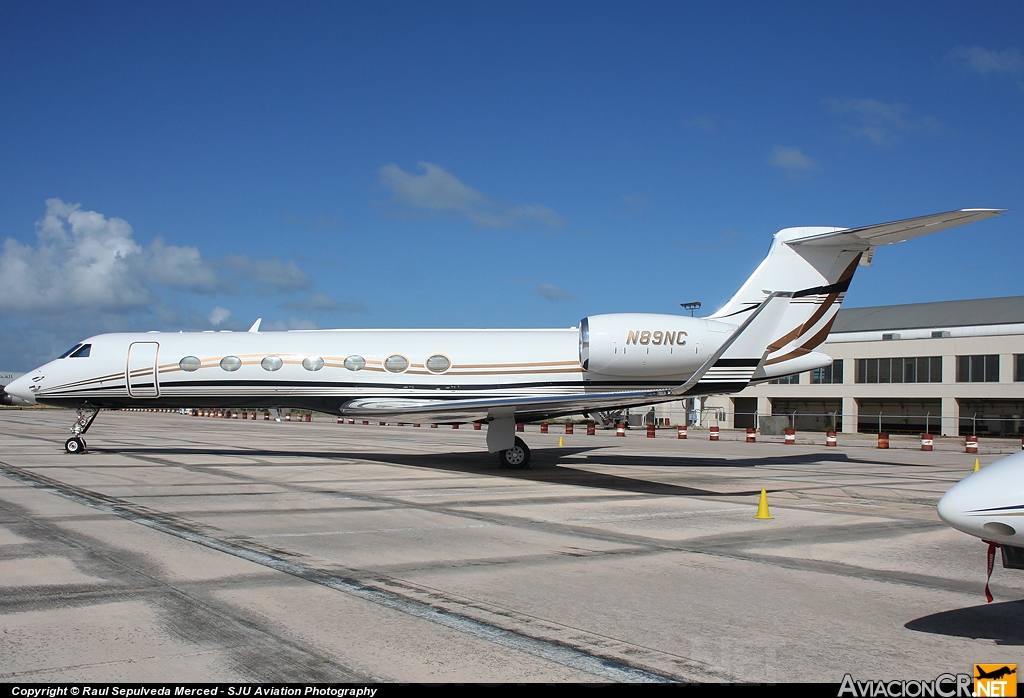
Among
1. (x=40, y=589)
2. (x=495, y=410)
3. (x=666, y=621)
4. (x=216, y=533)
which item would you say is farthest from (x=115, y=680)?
(x=495, y=410)

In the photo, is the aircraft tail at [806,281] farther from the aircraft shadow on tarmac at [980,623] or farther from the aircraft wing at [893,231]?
the aircraft shadow on tarmac at [980,623]

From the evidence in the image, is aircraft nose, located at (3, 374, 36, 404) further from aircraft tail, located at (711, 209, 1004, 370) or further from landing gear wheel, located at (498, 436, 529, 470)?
aircraft tail, located at (711, 209, 1004, 370)

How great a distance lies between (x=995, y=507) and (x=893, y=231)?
38.8 ft

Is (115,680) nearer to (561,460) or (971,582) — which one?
(971,582)

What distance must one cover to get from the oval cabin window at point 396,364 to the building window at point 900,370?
134 feet

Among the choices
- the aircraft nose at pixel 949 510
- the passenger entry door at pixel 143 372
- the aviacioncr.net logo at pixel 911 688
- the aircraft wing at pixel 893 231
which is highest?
the aircraft wing at pixel 893 231

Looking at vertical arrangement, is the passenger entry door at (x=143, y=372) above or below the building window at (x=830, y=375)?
below

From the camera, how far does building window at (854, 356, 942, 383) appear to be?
47.9m

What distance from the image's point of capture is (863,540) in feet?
30.6

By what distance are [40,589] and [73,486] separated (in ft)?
24.2

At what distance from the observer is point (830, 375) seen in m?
53.3

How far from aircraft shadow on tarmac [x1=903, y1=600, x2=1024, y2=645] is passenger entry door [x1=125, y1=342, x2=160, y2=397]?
54.6 ft

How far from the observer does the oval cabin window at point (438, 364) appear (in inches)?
691

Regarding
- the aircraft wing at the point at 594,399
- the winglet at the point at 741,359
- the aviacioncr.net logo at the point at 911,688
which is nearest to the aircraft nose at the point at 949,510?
the aviacioncr.net logo at the point at 911,688
